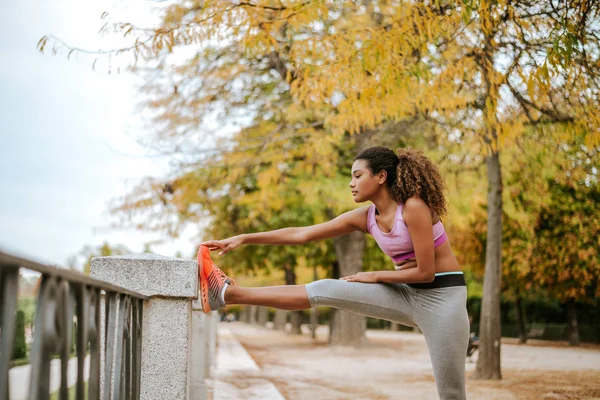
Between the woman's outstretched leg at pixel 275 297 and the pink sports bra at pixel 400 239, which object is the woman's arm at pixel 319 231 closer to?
the pink sports bra at pixel 400 239

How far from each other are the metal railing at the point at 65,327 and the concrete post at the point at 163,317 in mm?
373

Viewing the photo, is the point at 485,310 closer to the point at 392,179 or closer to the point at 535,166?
the point at 535,166

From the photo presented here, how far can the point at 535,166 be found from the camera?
14445mm

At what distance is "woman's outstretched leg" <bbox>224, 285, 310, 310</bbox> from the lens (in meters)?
4.09

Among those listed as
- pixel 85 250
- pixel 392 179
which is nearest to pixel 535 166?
pixel 392 179

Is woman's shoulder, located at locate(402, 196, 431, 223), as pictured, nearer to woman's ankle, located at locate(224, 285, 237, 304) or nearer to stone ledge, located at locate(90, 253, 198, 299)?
woman's ankle, located at locate(224, 285, 237, 304)

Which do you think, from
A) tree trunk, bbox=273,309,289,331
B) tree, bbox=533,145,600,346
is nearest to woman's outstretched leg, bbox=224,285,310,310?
tree, bbox=533,145,600,346

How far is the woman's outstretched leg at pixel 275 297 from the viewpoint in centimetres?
409

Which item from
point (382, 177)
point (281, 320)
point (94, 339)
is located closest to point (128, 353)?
point (94, 339)

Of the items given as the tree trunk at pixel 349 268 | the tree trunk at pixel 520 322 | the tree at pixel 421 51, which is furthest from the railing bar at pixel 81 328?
the tree trunk at pixel 520 322

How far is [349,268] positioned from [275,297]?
16.2 metres

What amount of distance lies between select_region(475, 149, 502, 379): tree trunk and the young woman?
7.90 metres

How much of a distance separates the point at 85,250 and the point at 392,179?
94607 millimetres

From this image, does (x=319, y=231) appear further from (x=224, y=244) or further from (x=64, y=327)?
(x=64, y=327)
